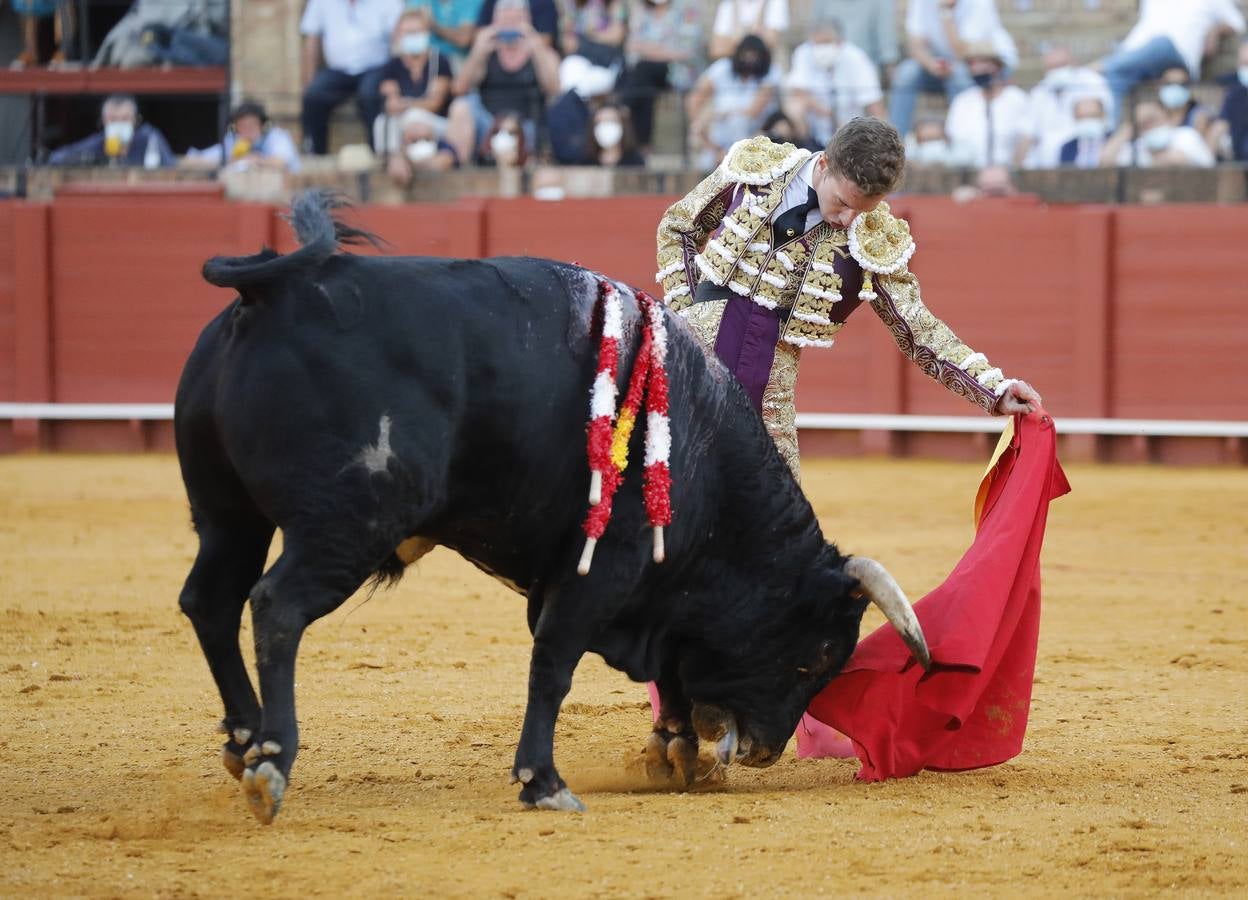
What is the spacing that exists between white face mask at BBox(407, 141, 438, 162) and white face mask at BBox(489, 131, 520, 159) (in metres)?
0.42

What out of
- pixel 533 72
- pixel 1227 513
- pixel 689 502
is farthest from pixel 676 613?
pixel 533 72

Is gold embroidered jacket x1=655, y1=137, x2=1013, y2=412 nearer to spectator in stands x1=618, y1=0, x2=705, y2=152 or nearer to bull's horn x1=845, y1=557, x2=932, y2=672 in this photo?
bull's horn x1=845, y1=557, x2=932, y2=672

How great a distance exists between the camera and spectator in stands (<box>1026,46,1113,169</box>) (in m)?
10.1

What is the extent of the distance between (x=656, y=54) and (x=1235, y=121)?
3.30m

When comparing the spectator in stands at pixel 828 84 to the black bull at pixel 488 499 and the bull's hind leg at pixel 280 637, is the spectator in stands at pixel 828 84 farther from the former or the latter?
the bull's hind leg at pixel 280 637

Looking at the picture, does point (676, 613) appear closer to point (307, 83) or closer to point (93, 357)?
point (93, 357)

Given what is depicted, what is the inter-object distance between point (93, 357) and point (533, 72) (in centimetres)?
304

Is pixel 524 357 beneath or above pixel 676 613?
above

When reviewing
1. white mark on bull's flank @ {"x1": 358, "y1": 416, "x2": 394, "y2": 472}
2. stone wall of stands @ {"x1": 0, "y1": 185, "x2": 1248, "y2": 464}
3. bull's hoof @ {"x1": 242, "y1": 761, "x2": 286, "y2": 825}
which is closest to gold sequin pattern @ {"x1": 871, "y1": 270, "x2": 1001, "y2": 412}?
white mark on bull's flank @ {"x1": 358, "y1": 416, "x2": 394, "y2": 472}

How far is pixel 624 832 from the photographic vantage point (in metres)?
2.91

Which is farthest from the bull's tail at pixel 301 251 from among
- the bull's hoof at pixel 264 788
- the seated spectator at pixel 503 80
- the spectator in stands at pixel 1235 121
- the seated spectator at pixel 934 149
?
the spectator in stands at pixel 1235 121

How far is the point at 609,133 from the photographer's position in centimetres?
1040

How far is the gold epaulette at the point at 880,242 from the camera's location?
3473 millimetres

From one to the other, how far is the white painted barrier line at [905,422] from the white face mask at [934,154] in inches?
58.6
